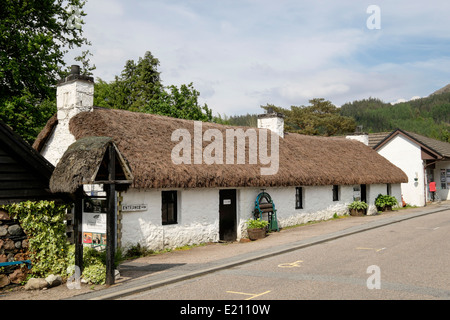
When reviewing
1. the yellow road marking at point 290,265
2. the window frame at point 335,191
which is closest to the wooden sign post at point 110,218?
the yellow road marking at point 290,265

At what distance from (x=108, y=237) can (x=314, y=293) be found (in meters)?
4.61

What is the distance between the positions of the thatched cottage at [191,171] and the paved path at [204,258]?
3.41ft

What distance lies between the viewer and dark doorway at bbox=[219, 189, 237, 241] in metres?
15.8

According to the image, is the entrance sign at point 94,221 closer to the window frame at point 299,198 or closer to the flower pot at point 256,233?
the flower pot at point 256,233

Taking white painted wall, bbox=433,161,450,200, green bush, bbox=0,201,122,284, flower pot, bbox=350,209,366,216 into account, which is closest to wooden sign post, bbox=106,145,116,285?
green bush, bbox=0,201,122,284

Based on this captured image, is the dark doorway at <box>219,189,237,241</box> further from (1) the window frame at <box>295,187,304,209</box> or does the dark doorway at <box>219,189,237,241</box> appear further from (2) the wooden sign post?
(2) the wooden sign post

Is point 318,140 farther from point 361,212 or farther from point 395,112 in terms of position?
point 395,112

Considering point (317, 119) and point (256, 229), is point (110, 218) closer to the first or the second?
point (256, 229)

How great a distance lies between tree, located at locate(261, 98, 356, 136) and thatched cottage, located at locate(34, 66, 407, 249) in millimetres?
37330

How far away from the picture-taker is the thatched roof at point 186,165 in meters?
12.9

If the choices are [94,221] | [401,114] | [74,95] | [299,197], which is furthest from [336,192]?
[401,114]

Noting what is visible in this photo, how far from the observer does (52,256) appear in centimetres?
946

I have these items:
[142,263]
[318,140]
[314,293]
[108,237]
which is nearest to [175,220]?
[142,263]

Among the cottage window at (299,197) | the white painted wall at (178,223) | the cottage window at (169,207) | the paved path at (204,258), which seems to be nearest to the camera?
the paved path at (204,258)
